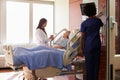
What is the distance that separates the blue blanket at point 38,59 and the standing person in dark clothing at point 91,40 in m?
0.48

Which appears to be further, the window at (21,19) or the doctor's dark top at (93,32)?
the window at (21,19)

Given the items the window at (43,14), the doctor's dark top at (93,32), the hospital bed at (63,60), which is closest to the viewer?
the doctor's dark top at (93,32)

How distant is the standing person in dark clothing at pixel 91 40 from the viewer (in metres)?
3.39

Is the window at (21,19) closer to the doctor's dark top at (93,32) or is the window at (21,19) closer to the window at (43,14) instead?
the window at (43,14)

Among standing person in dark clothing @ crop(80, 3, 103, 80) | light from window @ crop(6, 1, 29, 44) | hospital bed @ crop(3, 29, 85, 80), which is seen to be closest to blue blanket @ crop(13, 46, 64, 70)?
hospital bed @ crop(3, 29, 85, 80)

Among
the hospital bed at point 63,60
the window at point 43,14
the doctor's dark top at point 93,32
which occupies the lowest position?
the hospital bed at point 63,60

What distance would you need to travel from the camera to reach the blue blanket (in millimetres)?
3422

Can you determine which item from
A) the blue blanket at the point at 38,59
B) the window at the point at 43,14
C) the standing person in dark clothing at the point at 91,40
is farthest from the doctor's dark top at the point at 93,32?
the window at the point at 43,14

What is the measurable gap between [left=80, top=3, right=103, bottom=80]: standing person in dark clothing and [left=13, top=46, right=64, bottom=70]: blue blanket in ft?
1.59

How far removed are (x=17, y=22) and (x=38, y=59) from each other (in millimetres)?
3809

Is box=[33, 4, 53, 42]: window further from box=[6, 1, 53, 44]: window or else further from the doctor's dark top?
the doctor's dark top

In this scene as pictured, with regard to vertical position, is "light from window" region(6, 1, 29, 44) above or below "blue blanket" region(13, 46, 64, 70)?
above

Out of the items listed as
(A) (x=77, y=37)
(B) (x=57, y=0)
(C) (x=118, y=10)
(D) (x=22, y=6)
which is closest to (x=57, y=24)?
(B) (x=57, y=0)

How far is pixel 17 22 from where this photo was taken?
23.0 ft
